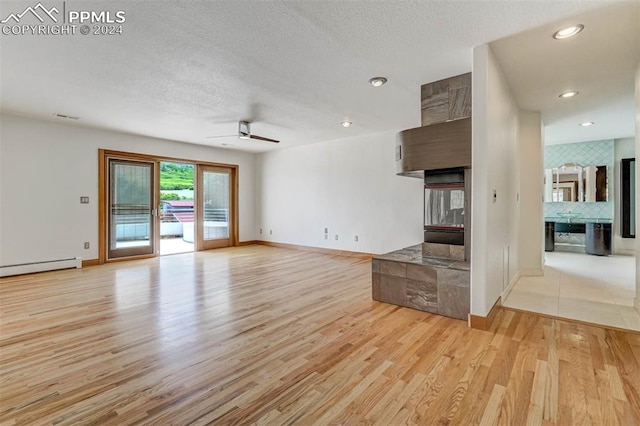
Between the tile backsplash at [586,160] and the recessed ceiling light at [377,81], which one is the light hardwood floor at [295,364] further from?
the tile backsplash at [586,160]

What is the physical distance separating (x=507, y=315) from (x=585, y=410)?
4.85 feet

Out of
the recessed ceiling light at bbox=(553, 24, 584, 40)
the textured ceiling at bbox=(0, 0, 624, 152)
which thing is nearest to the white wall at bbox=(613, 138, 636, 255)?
the textured ceiling at bbox=(0, 0, 624, 152)

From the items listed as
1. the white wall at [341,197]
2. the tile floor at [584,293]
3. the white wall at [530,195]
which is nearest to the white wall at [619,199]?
the tile floor at [584,293]

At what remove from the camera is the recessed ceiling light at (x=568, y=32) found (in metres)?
2.38

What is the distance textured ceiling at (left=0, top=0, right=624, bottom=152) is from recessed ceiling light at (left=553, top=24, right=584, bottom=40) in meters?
0.23

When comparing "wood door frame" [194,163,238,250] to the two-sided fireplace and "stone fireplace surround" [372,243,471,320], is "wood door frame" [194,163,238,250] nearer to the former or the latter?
"stone fireplace surround" [372,243,471,320]

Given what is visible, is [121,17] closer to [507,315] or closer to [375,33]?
[375,33]

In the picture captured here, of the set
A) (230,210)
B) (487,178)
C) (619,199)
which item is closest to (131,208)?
(230,210)

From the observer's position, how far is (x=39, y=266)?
5.01 meters

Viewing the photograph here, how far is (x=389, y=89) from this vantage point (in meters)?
3.74

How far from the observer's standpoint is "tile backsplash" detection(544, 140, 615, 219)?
21.5ft

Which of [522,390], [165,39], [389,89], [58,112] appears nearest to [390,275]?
[522,390]

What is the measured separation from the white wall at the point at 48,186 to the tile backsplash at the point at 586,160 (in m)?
9.47

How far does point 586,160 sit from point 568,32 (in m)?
5.93
